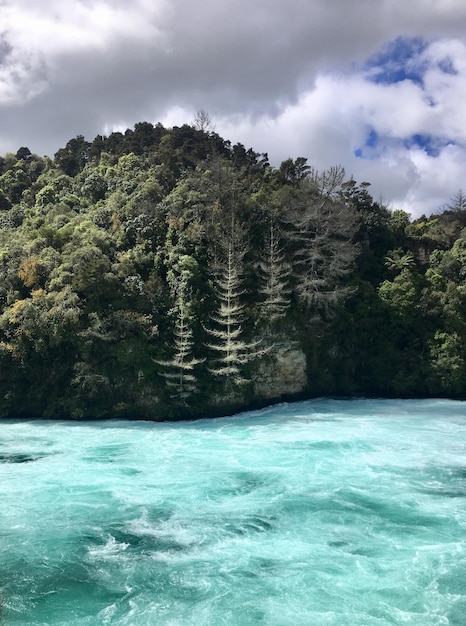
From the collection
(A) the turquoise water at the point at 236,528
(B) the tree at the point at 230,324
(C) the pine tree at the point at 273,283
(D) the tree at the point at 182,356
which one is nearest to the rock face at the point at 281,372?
(B) the tree at the point at 230,324

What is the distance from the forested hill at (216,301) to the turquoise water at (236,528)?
221 inches

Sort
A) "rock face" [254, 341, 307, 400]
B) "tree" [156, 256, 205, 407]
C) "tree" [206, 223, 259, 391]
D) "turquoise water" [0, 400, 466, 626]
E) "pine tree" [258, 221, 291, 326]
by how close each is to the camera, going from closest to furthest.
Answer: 1. "turquoise water" [0, 400, 466, 626]
2. "tree" [156, 256, 205, 407]
3. "tree" [206, 223, 259, 391]
4. "rock face" [254, 341, 307, 400]
5. "pine tree" [258, 221, 291, 326]

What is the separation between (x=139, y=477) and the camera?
21.0 m

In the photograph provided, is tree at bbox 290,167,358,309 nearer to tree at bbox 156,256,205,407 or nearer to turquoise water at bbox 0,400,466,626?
tree at bbox 156,256,205,407

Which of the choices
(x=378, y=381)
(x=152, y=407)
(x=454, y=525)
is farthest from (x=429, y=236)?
(x=454, y=525)

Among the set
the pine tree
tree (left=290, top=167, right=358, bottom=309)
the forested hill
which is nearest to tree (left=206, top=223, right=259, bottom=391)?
the forested hill

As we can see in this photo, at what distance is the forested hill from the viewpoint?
32.4 m

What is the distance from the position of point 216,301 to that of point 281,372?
6804 millimetres

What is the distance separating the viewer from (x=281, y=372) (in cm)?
3547

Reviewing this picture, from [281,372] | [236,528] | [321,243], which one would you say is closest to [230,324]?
[281,372]

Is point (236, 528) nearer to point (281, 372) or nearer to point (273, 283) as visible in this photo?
point (281, 372)

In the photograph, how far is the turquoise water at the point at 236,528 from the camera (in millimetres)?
11930

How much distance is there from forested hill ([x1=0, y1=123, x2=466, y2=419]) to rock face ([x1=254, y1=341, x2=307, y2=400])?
10 centimetres

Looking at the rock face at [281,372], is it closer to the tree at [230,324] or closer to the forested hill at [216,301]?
the forested hill at [216,301]
